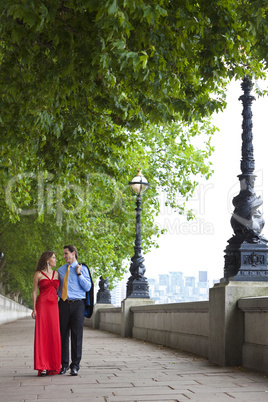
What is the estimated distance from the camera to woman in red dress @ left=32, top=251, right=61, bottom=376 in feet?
25.4

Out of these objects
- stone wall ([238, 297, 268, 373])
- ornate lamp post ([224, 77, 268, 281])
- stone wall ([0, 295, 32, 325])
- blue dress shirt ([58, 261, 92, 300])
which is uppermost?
ornate lamp post ([224, 77, 268, 281])

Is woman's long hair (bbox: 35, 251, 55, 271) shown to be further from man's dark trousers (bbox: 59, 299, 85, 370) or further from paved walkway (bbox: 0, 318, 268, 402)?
paved walkway (bbox: 0, 318, 268, 402)

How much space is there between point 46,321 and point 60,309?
32cm

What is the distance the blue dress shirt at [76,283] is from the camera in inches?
318

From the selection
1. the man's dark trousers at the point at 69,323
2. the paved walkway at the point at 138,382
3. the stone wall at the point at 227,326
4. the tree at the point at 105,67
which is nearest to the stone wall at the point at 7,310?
the tree at the point at 105,67

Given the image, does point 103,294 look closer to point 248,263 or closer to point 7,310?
point 7,310

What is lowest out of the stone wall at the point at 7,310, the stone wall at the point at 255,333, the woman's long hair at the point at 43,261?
the stone wall at the point at 7,310

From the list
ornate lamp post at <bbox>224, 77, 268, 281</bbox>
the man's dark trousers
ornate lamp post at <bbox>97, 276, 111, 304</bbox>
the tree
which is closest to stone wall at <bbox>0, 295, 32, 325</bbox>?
ornate lamp post at <bbox>97, 276, 111, 304</bbox>

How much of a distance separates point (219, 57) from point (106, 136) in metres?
5.16

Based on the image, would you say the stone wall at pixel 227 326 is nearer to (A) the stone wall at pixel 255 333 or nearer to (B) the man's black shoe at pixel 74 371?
(A) the stone wall at pixel 255 333

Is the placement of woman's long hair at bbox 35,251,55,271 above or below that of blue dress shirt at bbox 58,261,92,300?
above

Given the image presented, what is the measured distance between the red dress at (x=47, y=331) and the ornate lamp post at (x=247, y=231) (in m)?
2.58

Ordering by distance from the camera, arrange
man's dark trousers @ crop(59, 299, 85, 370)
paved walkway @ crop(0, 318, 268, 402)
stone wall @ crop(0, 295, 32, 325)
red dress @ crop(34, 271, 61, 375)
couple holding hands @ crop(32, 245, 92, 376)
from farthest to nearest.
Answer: stone wall @ crop(0, 295, 32, 325) < man's dark trousers @ crop(59, 299, 85, 370) < couple holding hands @ crop(32, 245, 92, 376) < red dress @ crop(34, 271, 61, 375) < paved walkway @ crop(0, 318, 268, 402)

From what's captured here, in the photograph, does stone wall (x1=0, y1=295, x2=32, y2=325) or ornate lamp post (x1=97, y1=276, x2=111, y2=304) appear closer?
ornate lamp post (x1=97, y1=276, x2=111, y2=304)
